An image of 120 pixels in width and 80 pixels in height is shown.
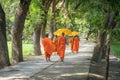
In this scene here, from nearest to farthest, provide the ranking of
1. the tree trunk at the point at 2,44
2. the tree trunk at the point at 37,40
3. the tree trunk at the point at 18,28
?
1. the tree trunk at the point at 2,44
2. the tree trunk at the point at 18,28
3. the tree trunk at the point at 37,40

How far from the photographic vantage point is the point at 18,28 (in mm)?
21922

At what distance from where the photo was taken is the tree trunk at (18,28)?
70.7 ft

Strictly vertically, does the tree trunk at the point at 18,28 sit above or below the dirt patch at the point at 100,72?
above

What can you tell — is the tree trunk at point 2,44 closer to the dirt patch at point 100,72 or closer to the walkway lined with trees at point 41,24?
the walkway lined with trees at point 41,24

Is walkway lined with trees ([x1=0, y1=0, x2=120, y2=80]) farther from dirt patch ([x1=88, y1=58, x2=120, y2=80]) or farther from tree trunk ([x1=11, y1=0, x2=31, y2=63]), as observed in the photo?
dirt patch ([x1=88, y1=58, x2=120, y2=80])

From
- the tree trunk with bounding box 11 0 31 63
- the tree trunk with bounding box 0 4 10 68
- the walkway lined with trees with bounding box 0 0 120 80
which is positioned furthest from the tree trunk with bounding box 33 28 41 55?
the tree trunk with bounding box 0 4 10 68

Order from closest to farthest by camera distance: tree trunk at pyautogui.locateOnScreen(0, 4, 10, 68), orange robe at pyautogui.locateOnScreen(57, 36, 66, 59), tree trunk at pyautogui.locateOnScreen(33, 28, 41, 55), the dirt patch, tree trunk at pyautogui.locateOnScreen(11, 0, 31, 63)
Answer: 1. the dirt patch
2. tree trunk at pyautogui.locateOnScreen(0, 4, 10, 68)
3. tree trunk at pyautogui.locateOnScreen(11, 0, 31, 63)
4. orange robe at pyautogui.locateOnScreen(57, 36, 66, 59)
5. tree trunk at pyautogui.locateOnScreen(33, 28, 41, 55)

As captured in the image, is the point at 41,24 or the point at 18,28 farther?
the point at 41,24

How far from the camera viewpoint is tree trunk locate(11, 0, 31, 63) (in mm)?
21545

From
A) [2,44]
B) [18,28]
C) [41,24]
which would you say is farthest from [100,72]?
[41,24]

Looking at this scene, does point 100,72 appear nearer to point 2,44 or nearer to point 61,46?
point 61,46

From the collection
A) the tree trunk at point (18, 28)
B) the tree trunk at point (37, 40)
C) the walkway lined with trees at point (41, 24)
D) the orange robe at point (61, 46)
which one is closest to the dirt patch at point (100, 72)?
the walkway lined with trees at point (41, 24)

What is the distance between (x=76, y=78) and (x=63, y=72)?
1.95 metres

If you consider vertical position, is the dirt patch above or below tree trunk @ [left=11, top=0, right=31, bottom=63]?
below
